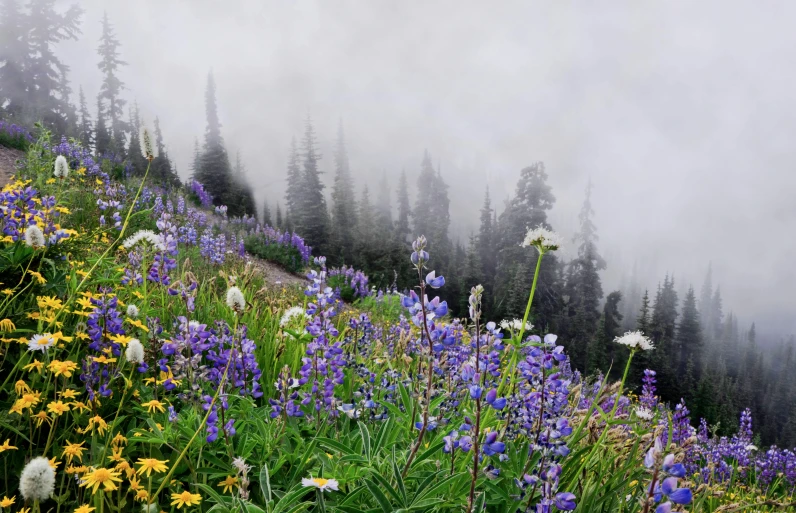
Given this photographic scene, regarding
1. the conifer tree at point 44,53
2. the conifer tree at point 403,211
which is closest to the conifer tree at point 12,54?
the conifer tree at point 44,53

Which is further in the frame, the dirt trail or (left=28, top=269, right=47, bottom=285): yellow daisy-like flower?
the dirt trail

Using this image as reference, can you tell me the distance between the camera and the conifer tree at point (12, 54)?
31.9 meters

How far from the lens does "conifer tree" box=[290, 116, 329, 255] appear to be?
3541cm

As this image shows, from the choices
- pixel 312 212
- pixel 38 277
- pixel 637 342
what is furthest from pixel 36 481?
pixel 312 212

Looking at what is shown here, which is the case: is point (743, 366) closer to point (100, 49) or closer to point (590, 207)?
point (590, 207)

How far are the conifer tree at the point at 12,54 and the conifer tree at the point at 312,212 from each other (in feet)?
67.2

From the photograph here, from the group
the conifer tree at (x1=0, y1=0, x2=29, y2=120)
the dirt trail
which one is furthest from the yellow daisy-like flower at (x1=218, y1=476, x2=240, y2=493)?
the conifer tree at (x1=0, y1=0, x2=29, y2=120)

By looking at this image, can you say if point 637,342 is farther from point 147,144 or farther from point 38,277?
point 38,277

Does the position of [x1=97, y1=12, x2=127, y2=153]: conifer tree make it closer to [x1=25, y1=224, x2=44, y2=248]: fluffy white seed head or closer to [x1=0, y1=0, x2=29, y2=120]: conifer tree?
[x1=0, y1=0, x2=29, y2=120]: conifer tree

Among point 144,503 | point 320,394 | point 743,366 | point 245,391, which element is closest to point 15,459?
point 144,503

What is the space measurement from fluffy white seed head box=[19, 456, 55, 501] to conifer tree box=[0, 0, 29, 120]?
4129 cm

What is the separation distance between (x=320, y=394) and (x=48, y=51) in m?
43.3

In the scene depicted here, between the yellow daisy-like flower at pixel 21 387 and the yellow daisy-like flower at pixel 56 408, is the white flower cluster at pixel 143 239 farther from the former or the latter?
the yellow daisy-like flower at pixel 56 408

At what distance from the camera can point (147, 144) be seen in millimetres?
2785
